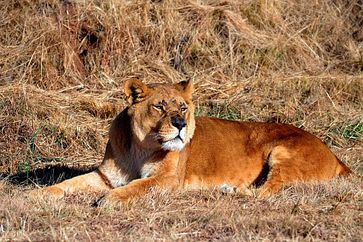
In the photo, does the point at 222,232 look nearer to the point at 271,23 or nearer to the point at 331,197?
the point at 331,197

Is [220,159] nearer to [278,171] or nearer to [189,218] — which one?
[278,171]

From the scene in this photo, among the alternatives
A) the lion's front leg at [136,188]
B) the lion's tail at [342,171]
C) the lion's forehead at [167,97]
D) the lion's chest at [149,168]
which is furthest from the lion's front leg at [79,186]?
the lion's tail at [342,171]

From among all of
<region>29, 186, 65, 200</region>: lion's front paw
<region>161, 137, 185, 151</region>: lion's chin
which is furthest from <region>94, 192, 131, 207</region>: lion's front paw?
<region>161, 137, 185, 151</region>: lion's chin

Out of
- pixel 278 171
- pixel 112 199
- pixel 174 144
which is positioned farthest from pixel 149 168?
pixel 278 171

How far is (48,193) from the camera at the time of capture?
5.61 m

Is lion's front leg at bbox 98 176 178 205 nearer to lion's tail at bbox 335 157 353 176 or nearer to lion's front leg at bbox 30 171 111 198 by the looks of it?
lion's front leg at bbox 30 171 111 198

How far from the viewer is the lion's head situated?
5.67 metres

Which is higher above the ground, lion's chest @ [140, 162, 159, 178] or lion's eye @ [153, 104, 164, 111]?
lion's eye @ [153, 104, 164, 111]

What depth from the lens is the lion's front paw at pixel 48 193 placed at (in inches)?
215

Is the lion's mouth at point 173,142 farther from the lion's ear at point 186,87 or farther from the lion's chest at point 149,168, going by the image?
the lion's ear at point 186,87

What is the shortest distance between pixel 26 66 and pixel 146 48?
1.46m

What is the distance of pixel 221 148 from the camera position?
6637 millimetres

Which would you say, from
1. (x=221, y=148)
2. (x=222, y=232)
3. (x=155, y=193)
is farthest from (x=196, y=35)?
(x=222, y=232)

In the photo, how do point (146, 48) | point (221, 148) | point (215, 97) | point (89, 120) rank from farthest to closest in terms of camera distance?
point (146, 48) < point (215, 97) < point (89, 120) < point (221, 148)
